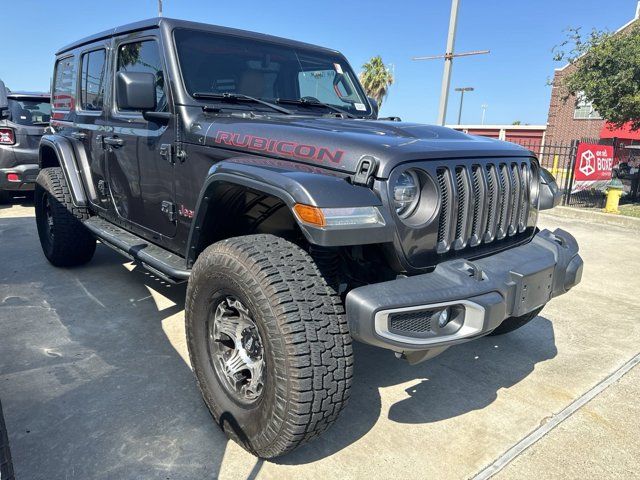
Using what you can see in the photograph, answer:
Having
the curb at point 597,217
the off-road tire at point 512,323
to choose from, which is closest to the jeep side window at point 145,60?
the off-road tire at point 512,323

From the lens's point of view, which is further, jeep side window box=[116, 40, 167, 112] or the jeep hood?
jeep side window box=[116, 40, 167, 112]

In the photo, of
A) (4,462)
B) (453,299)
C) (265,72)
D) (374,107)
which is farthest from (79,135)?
(453,299)

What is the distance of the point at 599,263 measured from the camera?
576 cm

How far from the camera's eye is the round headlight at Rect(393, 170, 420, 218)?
2.06m

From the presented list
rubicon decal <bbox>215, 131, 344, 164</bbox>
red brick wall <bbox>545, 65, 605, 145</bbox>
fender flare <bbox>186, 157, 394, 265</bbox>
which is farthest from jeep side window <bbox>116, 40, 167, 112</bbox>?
red brick wall <bbox>545, 65, 605, 145</bbox>

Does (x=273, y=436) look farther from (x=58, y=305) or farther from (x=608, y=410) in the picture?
(x=58, y=305)

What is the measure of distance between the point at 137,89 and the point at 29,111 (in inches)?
241

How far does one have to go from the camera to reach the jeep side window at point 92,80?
3.83 metres

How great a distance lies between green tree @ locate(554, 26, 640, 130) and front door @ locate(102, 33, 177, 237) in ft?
31.9

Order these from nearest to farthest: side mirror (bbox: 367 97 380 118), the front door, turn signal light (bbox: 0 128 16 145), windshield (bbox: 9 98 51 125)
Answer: the front door → side mirror (bbox: 367 97 380 118) → turn signal light (bbox: 0 128 16 145) → windshield (bbox: 9 98 51 125)

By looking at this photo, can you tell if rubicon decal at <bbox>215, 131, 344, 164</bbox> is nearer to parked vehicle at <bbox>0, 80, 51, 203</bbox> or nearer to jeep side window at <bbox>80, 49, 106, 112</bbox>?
jeep side window at <bbox>80, 49, 106, 112</bbox>

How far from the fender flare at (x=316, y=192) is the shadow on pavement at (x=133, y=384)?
108cm

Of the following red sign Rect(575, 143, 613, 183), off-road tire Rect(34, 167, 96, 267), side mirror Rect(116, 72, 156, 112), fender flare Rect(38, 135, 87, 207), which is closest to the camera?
side mirror Rect(116, 72, 156, 112)

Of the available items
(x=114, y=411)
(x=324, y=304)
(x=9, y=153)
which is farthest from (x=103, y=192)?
(x=9, y=153)
